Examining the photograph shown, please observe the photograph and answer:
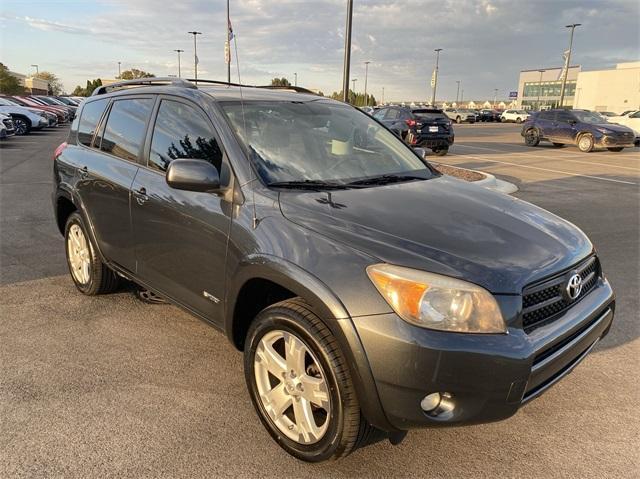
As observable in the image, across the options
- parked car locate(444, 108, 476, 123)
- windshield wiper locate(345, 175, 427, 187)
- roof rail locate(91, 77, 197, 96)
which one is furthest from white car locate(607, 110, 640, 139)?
roof rail locate(91, 77, 197, 96)

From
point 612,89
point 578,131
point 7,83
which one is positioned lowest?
point 578,131

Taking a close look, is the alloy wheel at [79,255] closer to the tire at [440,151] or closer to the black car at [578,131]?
the tire at [440,151]

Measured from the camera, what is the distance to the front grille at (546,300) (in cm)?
228

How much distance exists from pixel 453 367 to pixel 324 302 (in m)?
0.60

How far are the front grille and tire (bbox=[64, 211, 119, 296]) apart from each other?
3.41 m

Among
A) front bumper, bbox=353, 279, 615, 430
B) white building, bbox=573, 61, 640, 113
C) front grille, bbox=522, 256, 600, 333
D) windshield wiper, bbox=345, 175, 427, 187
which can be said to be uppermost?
white building, bbox=573, 61, 640, 113

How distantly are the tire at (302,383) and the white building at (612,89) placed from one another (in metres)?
71.7

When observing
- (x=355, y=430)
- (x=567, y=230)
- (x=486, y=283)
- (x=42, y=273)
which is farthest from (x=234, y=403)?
(x=42, y=273)

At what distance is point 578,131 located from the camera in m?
20.1

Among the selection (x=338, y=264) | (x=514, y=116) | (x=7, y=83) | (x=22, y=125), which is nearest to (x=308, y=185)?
(x=338, y=264)

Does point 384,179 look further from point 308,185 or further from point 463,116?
point 463,116

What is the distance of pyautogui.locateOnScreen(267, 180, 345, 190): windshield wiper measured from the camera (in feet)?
9.37

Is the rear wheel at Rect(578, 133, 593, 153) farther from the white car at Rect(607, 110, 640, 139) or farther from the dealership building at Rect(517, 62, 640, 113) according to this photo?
the dealership building at Rect(517, 62, 640, 113)

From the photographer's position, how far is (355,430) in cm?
229
